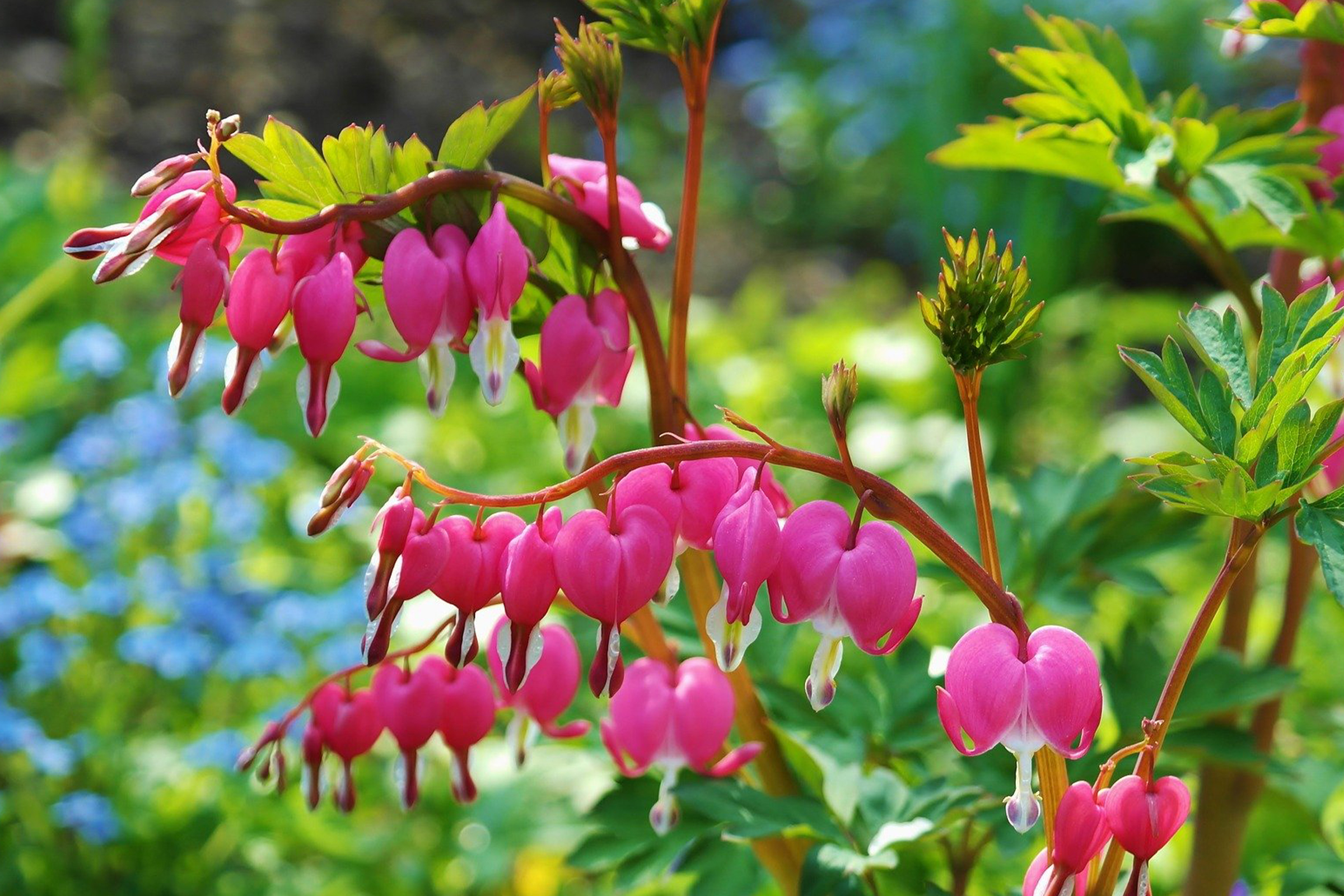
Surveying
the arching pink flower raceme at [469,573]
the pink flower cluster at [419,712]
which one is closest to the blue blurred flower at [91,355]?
the pink flower cluster at [419,712]

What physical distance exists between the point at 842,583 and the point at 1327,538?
245mm

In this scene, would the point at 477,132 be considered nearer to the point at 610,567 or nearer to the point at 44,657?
the point at 610,567

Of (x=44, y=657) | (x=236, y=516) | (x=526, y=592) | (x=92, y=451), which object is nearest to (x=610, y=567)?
(x=526, y=592)

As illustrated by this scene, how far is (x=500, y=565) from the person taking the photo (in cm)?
71

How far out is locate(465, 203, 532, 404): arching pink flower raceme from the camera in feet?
2.31

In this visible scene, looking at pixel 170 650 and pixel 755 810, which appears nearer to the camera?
pixel 755 810

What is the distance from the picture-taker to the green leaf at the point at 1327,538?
0.62 meters

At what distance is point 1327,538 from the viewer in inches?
25.2

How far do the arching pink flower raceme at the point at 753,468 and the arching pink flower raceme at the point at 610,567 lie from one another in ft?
0.21

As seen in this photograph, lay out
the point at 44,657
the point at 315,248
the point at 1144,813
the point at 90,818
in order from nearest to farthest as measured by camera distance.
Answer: the point at 1144,813, the point at 315,248, the point at 90,818, the point at 44,657

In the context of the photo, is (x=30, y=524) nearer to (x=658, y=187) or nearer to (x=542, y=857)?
(x=542, y=857)

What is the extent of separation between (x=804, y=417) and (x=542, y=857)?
3.96ft

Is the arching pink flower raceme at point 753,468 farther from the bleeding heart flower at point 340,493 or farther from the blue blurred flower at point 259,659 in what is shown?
the blue blurred flower at point 259,659

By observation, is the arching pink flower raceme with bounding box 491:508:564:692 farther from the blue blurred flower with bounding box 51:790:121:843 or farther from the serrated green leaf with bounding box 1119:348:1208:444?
the blue blurred flower with bounding box 51:790:121:843
